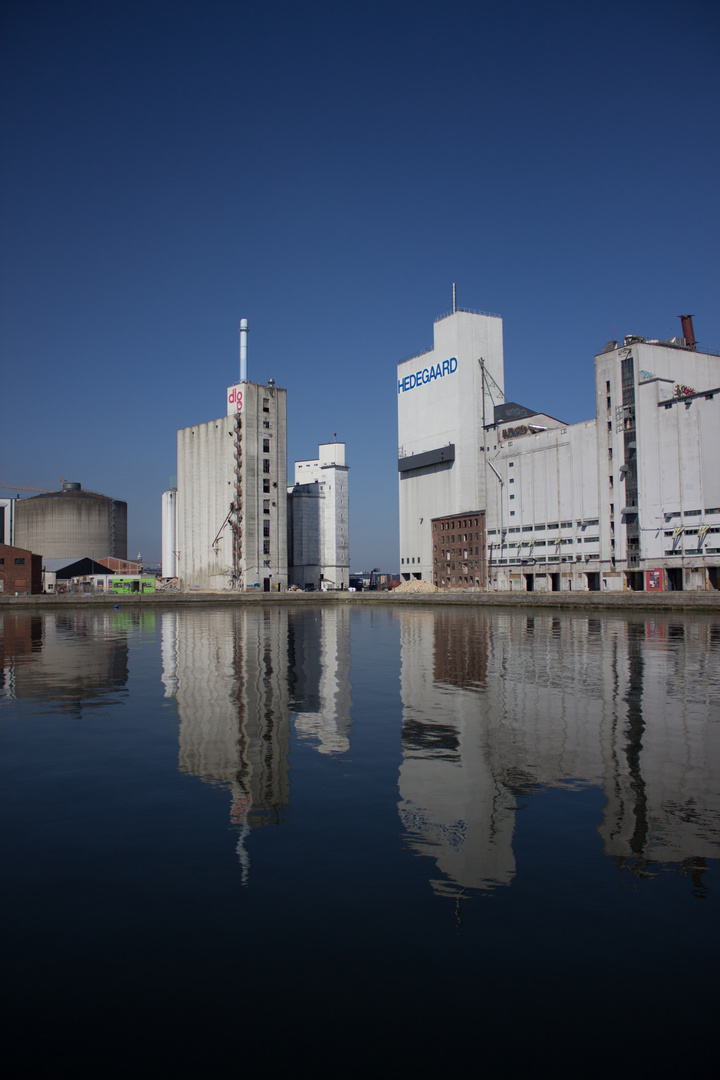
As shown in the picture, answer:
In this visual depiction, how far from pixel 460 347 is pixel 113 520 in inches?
3289

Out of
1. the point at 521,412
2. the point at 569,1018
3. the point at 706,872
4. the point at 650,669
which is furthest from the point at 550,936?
the point at 521,412

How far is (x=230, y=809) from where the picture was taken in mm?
9719

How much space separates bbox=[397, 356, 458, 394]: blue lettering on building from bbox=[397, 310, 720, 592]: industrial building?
1.01 feet

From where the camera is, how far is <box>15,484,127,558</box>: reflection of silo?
153 meters

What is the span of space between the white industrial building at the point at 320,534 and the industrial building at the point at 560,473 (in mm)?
12488

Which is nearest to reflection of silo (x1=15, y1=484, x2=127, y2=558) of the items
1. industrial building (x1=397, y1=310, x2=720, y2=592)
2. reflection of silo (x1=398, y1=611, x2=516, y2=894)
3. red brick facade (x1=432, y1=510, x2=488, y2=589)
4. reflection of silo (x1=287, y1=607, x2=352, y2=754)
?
industrial building (x1=397, y1=310, x2=720, y2=592)

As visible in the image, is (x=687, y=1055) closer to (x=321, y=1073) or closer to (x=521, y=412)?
(x=321, y=1073)

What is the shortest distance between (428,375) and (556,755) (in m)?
129

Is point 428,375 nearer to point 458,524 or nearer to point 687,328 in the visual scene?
point 458,524

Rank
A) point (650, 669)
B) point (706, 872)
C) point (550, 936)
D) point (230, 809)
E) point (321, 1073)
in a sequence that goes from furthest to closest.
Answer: point (650, 669) → point (230, 809) → point (706, 872) → point (550, 936) → point (321, 1073)

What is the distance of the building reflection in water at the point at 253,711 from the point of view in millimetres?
10742

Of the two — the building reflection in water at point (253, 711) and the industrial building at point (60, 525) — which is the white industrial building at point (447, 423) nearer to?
the industrial building at point (60, 525)

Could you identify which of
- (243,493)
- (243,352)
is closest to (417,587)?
(243,493)

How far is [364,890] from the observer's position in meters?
7.04
